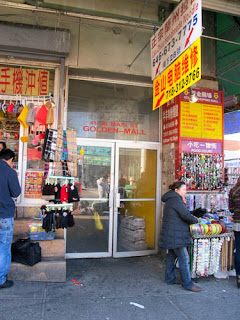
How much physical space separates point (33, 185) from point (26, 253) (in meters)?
1.44

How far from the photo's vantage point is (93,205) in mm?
5652

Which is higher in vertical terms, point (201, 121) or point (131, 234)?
point (201, 121)

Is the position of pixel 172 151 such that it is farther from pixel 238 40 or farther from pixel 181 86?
pixel 238 40

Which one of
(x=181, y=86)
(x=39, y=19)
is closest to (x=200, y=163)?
(x=181, y=86)

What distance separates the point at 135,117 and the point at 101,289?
3503 mm

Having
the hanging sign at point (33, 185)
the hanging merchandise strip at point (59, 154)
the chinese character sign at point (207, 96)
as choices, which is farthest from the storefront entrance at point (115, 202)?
the chinese character sign at point (207, 96)

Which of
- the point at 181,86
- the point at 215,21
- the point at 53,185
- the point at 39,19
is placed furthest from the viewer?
the point at 215,21

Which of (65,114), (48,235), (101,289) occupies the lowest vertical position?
(101,289)

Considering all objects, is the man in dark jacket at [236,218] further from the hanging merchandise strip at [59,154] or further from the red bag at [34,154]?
the red bag at [34,154]

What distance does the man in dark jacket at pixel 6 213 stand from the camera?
12.9ft

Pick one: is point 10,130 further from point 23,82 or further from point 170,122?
point 170,122

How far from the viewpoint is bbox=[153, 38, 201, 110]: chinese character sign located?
3.58 metres

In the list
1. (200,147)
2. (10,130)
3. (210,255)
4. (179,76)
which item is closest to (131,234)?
(210,255)

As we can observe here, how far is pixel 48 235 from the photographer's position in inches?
179
